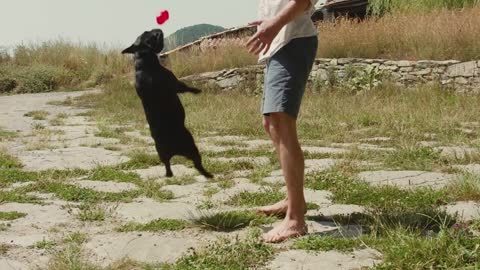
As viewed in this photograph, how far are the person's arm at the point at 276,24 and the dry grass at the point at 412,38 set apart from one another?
8664 millimetres

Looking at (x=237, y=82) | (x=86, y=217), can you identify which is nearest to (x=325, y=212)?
(x=86, y=217)

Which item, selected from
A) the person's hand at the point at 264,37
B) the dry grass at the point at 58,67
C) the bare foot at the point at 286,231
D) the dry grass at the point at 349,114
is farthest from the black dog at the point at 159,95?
the dry grass at the point at 58,67

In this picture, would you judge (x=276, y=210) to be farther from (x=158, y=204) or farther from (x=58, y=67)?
(x=58, y=67)

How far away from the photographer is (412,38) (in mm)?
12367

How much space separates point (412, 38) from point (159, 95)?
32.6 ft

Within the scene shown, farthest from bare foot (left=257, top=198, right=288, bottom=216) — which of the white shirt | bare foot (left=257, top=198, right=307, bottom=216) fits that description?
→ the white shirt

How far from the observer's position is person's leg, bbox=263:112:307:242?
3.35 metres

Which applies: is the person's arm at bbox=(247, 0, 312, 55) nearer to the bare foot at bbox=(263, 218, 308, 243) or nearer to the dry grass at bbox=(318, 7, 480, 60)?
the bare foot at bbox=(263, 218, 308, 243)

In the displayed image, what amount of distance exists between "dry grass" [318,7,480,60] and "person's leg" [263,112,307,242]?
8.55 m

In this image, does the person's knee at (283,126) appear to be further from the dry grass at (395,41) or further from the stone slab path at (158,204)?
the dry grass at (395,41)

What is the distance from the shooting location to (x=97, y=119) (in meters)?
10.1

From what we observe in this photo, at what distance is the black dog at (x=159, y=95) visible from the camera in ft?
10.9

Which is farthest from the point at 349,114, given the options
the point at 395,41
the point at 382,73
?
the point at 395,41

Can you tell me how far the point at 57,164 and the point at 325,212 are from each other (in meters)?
3.35
